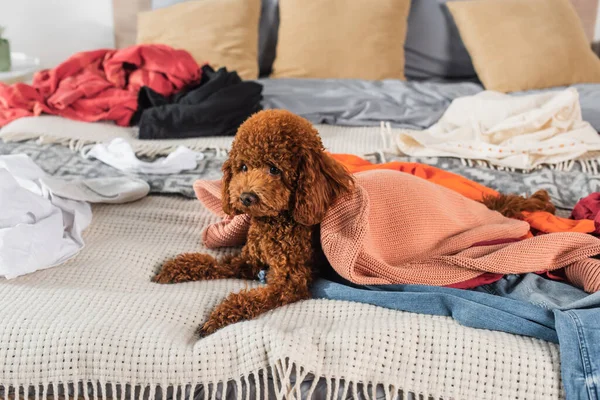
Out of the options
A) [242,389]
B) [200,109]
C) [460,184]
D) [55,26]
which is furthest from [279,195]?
[55,26]

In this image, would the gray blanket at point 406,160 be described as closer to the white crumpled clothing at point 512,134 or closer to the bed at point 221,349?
the white crumpled clothing at point 512,134

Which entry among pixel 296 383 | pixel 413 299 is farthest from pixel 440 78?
pixel 296 383

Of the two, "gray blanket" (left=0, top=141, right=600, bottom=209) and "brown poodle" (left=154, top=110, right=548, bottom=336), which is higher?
"brown poodle" (left=154, top=110, right=548, bottom=336)

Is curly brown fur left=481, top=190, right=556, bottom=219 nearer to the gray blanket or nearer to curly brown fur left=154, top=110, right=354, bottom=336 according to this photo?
the gray blanket

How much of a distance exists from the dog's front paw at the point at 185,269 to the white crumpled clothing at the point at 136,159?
1.69ft

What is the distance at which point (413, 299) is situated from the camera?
46.0 inches

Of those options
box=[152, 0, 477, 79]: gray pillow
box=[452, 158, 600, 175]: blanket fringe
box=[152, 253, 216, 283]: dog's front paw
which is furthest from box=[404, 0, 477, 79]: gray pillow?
box=[152, 253, 216, 283]: dog's front paw

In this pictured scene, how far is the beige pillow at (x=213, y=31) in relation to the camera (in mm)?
2666

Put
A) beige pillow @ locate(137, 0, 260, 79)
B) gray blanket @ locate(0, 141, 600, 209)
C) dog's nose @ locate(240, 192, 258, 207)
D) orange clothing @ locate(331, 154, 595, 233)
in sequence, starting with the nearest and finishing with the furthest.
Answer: dog's nose @ locate(240, 192, 258, 207), orange clothing @ locate(331, 154, 595, 233), gray blanket @ locate(0, 141, 600, 209), beige pillow @ locate(137, 0, 260, 79)

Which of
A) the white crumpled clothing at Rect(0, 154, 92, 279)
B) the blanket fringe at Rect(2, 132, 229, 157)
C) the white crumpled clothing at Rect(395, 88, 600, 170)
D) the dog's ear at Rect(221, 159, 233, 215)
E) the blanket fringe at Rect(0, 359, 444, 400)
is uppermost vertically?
the dog's ear at Rect(221, 159, 233, 215)

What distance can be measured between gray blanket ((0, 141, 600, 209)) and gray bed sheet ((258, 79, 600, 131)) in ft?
1.26

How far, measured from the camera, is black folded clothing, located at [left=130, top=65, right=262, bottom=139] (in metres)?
2.05

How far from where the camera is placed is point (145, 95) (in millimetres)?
2207

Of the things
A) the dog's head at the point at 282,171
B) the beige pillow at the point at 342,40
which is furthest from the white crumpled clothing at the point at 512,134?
the dog's head at the point at 282,171
